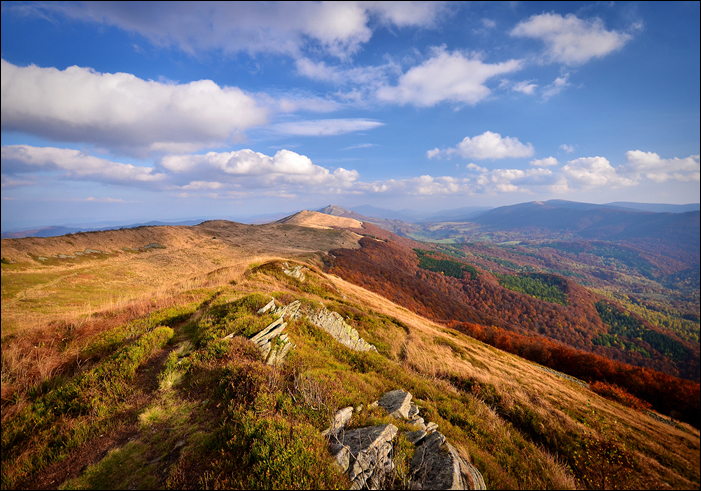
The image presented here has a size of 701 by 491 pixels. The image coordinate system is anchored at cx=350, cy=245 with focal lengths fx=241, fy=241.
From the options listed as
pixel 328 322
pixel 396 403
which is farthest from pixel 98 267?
pixel 396 403

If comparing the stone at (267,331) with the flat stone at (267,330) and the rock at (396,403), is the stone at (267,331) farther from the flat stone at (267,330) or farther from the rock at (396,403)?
the rock at (396,403)

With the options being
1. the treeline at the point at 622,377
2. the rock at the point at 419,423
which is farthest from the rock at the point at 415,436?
the treeline at the point at 622,377

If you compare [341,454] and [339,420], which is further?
[339,420]

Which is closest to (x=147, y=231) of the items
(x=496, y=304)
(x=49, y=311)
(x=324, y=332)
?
(x=49, y=311)

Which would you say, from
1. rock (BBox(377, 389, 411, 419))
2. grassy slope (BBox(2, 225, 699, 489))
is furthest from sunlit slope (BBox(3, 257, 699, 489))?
rock (BBox(377, 389, 411, 419))

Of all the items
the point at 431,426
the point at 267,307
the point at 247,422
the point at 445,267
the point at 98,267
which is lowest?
the point at 445,267

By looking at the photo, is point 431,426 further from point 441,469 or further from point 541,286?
point 541,286
